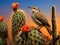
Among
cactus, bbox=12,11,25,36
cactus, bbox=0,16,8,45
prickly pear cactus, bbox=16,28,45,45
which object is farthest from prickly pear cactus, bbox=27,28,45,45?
cactus, bbox=0,16,8,45

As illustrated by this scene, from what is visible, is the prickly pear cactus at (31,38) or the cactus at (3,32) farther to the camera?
the cactus at (3,32)

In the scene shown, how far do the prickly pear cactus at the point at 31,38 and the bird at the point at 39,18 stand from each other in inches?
3.0

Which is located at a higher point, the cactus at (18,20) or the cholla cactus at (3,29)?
the cactus at (18,20)

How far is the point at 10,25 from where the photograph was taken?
1.68 meters

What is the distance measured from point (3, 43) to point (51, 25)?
0.46 m

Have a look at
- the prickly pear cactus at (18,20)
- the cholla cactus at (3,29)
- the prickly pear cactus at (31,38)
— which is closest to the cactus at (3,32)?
the cholla cactus at (3,29)

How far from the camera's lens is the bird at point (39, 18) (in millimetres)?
1467

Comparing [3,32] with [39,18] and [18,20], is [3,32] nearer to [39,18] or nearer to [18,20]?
[18,20]

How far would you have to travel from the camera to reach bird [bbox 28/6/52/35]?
4.81ft

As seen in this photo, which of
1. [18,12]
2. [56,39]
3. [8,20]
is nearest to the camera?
[56,39]

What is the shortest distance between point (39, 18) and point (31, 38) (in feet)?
0.59

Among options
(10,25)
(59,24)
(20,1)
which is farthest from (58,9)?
(10,25)

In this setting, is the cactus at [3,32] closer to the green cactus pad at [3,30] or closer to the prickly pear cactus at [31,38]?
the green cactus pad at [3,30]

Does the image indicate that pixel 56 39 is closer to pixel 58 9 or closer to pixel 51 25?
pixel 51 25
